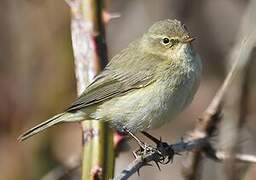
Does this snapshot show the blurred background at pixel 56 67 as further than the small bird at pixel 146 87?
Yes

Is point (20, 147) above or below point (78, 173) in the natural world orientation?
above

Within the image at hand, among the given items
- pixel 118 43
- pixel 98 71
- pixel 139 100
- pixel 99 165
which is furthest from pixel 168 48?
pixel 118 43

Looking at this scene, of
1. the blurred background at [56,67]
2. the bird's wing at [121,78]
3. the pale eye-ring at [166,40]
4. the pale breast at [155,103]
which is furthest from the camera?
the blurred background at [56,67]

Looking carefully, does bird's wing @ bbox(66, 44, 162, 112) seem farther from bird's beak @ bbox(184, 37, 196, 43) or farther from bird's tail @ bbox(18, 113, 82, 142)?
bird's beak @ bbox(184, 37, 196, 43)

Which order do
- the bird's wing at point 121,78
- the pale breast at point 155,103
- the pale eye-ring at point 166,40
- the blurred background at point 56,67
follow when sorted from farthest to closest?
the blurred background at point 56,67 < the pale eye-ring at point 166,40 < the bird's wing at point 121,78 < the pale breast at point 155,103

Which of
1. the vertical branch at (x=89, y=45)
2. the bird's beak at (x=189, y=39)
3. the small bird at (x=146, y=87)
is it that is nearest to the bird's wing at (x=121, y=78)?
the small bird at (x=146, y=87)

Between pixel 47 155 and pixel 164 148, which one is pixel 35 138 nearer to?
pixel 47 155

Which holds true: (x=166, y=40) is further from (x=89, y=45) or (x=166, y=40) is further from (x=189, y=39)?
(x=89, y=45)

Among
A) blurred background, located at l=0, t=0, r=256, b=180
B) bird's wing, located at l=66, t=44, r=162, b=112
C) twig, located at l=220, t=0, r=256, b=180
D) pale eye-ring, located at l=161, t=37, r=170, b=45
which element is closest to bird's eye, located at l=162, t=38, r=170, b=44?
pale eye-ring, located at l=161, t=37, r=170, b=45

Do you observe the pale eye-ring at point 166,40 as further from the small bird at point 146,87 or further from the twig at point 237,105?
the twig at point 237,105
